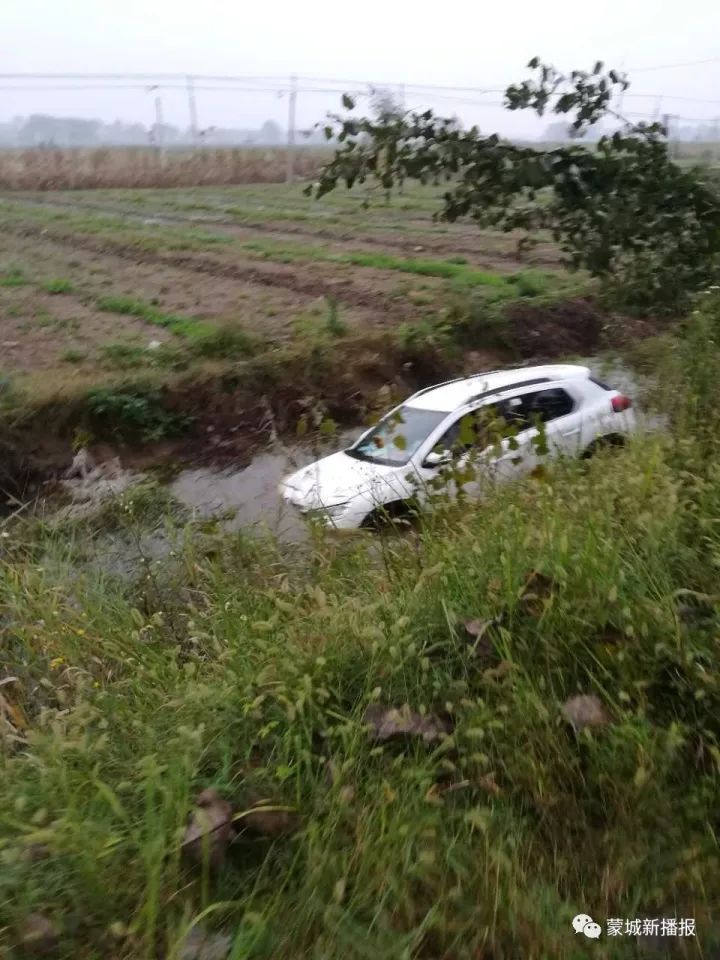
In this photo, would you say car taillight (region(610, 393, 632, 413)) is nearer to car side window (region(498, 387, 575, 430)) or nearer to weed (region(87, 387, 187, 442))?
car side window (region(498, 387, 575, 430))

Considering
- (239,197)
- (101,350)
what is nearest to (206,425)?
(101,350)

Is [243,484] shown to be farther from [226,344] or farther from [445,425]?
Result: [445,425]

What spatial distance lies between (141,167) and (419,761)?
3480cm

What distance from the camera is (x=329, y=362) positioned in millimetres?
13430

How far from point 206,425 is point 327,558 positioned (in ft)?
26.1

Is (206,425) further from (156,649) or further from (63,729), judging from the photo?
(63,729)

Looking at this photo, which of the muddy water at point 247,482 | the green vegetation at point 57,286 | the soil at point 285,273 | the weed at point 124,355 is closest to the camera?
the muddy water at point 247,482

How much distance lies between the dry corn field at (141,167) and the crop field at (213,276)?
138 inches

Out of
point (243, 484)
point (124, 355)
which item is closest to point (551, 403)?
point (243, 484)

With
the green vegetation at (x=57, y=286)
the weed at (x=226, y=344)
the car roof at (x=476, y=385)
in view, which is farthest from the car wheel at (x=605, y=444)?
the green vegetation at (x=57, y=286)

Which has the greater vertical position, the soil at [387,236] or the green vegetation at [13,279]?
the green vegetation at [13,279]

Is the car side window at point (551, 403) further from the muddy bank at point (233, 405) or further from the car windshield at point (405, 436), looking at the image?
the muddy bank at point (233, 405)

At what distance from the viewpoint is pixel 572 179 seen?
8531 millimetres

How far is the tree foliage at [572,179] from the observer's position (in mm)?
8188
